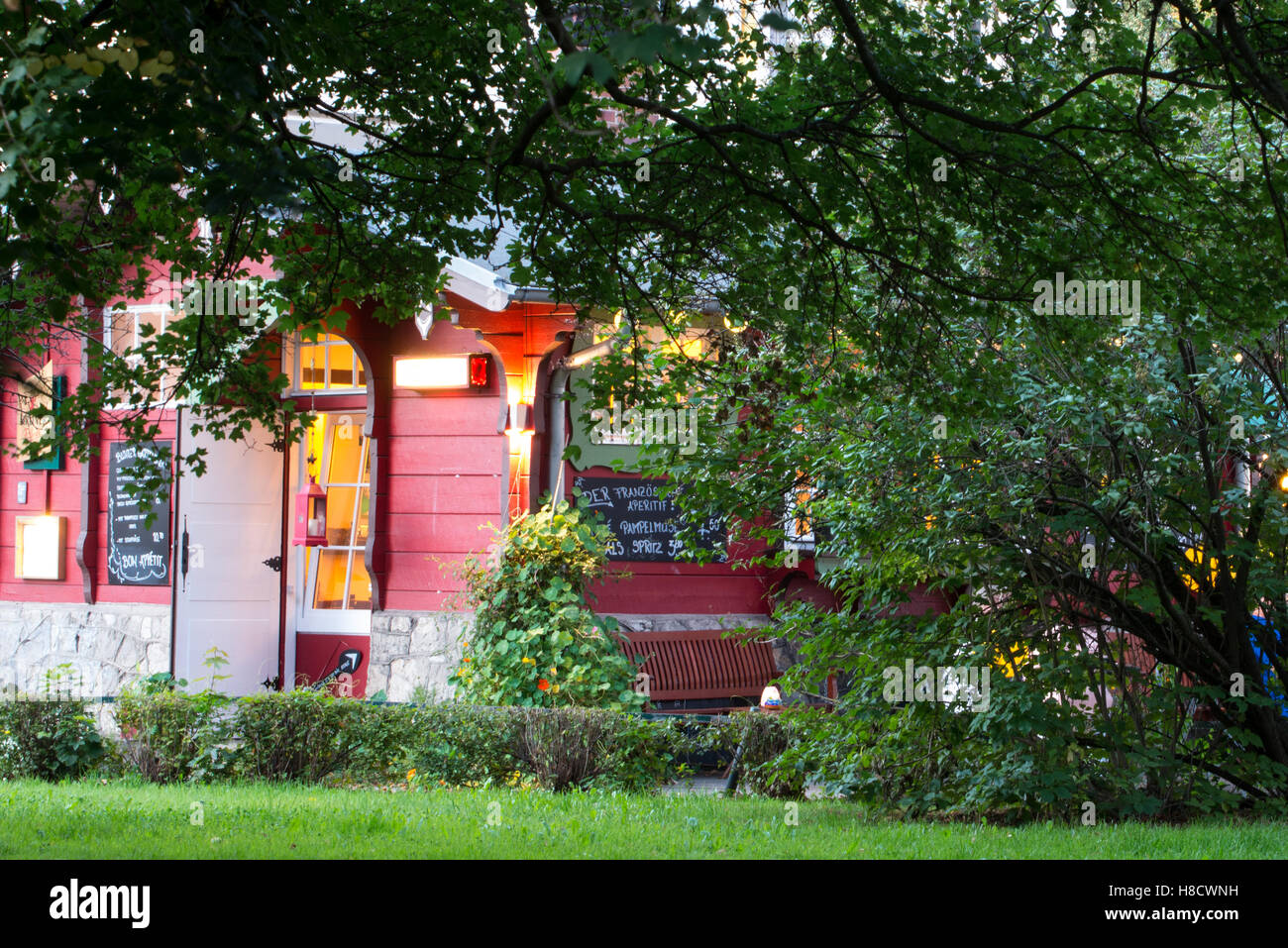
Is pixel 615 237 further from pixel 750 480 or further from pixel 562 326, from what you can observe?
pixel 562 326

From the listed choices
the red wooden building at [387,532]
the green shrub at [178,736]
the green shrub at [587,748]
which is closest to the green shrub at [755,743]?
the green shrub at [587,748]

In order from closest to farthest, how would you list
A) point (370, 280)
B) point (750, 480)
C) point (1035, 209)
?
point (1035, 209) → point (370, 280) → point (750, 480)

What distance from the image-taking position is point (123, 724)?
8344 millimetres

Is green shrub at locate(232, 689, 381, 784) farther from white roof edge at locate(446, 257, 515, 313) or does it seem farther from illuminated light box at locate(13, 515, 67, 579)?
illuminated light box at locate(13, 515, 67, 579)

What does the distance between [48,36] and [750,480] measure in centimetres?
469

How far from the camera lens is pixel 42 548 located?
13.3 meters

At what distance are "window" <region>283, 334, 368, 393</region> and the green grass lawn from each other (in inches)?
221

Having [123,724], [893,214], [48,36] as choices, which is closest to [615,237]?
[893,214]

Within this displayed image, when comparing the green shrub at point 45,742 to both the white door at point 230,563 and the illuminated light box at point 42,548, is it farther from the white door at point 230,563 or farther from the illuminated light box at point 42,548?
the illuminated light box at point 42,548

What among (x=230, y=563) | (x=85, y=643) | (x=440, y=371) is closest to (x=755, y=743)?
(x=440, y=371)

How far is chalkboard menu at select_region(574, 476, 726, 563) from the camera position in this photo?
10.7m

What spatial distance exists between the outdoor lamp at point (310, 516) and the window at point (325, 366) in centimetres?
121

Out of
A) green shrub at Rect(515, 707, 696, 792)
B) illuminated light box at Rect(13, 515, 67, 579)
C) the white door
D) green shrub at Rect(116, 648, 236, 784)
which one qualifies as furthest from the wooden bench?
illuminated light box at Rect(13, 515, 67, 579)

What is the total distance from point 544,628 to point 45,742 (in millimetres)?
3779
